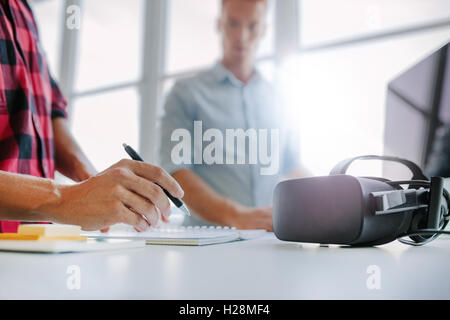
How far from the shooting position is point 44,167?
0.93 metres

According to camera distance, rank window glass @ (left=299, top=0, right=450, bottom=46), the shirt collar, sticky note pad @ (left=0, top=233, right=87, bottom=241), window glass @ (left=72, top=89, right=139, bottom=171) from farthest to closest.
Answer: window glass @ (left=72, top=89, right=139, bottom=171) → window glass @ (left=299, top=0, right=450, bottom=46) → the shirt collar → sticky note pad @ (left=0, top=233, right=87, bottom=241)

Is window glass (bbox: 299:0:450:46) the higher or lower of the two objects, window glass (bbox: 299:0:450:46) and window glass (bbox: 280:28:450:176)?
the higher

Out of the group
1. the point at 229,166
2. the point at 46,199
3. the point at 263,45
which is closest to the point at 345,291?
the point at 46,199

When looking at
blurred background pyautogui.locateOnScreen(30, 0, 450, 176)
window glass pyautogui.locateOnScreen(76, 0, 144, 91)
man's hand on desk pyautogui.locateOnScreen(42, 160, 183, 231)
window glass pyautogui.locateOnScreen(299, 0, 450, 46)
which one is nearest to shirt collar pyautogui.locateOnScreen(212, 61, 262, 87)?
blurred background pyautogui.locateOnScreen(30, 0, 450, 176)

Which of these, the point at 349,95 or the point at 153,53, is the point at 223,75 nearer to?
the point at 349,95

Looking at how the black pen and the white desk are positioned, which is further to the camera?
the black pen

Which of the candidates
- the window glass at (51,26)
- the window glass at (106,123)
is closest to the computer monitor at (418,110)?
the window glass at (106,123)

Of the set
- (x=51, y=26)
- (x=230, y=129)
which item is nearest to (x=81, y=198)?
(x=230, y=129)

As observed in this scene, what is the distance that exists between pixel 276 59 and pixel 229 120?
1340mm

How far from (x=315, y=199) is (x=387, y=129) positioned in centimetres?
59

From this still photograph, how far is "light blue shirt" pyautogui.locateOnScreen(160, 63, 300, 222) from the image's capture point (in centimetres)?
147

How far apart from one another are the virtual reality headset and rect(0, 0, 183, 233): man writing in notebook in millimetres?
168

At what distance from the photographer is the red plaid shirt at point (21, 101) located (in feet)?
2.80

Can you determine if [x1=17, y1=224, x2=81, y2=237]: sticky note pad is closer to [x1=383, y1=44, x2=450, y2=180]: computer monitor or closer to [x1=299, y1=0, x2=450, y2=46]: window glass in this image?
[x1=383, y1=44, x2=450, y2=180]: computer monitor
